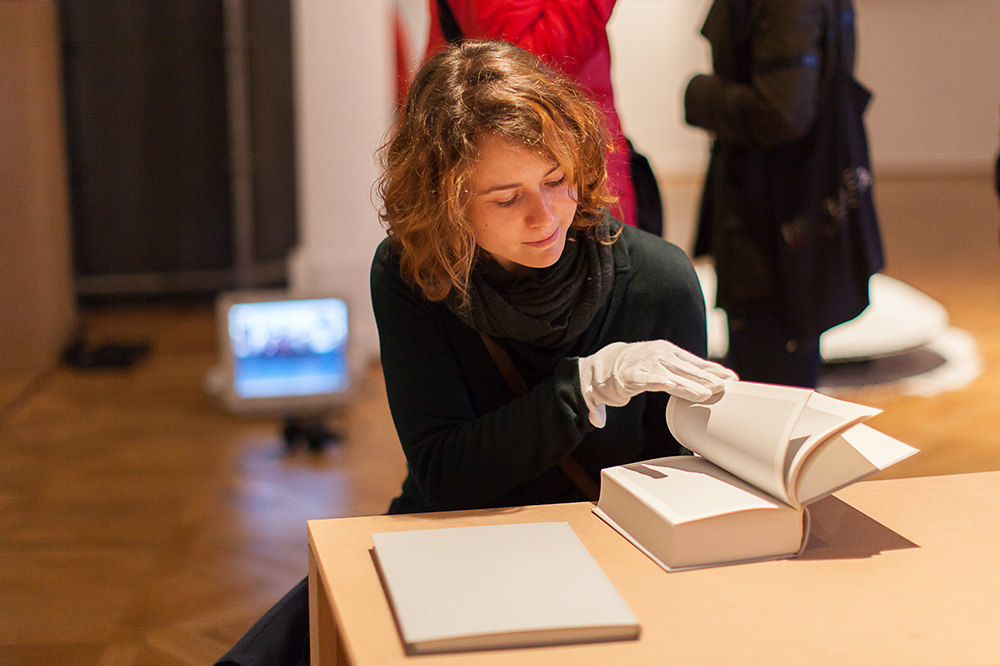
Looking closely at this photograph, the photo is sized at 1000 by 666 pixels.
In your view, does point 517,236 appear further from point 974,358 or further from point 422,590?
point 974,358

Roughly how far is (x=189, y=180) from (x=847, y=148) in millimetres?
3838

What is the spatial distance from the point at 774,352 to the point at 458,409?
41.1 inches

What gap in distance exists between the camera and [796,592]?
94 cm

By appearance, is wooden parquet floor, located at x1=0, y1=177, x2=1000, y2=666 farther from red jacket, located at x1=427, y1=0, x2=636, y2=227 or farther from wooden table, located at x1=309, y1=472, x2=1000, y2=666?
red jacket, located at x1=427, y1=0, x2=636, y2=227

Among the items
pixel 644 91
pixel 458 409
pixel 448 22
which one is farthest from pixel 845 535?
pixel 644 91

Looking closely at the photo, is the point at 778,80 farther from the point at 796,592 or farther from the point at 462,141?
the point at 796,592

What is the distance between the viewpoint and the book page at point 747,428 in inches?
39.0

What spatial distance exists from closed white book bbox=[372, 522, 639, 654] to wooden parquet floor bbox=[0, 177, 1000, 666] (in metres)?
0.86

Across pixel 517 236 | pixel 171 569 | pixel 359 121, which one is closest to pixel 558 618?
pixel 517 236

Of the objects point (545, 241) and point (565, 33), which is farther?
point (565, 33)

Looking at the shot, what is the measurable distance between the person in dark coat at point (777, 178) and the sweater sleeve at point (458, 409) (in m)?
0.93

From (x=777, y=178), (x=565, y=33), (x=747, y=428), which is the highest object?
(x=565, y=33)

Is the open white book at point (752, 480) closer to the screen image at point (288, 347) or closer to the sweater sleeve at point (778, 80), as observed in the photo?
the sweater sleeve at point (778, 80)

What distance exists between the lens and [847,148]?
202 centimetres
